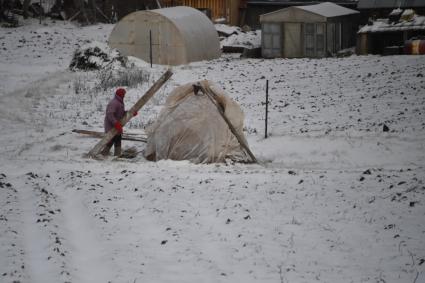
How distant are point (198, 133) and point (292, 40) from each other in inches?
830

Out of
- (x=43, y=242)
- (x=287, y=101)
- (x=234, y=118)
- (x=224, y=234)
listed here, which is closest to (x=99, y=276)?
(x=43, y=242)

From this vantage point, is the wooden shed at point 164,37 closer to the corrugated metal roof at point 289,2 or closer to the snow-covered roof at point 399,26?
the snow-covered roof at point 399,26

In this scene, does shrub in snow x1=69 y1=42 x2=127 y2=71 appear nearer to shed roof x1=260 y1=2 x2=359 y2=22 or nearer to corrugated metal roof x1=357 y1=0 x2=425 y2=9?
shed roof x1=260 y1=2 x2=359 y2=22

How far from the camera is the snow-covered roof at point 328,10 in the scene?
3350 cm

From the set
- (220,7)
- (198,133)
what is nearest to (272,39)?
(220,7)

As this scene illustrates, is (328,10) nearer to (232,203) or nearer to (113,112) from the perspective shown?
(113,112)

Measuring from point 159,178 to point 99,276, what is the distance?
4.10 m

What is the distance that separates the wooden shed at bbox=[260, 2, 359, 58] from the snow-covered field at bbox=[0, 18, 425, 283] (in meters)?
13.6

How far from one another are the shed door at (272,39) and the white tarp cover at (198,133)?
2037 cm

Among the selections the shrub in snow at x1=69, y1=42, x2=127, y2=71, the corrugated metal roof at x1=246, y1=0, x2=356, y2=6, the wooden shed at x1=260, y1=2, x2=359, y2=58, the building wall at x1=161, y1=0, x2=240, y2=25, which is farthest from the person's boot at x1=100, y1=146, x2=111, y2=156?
the building wall at x1=161, y1=0, x2=240, y2=25

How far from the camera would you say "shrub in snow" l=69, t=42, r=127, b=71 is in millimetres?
26750

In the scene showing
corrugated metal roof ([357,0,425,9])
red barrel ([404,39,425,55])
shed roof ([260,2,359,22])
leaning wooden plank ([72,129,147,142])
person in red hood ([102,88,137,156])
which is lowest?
leaning wooden plank ([72,129,147,142])

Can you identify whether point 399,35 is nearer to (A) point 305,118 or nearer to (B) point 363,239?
(A) point 305,118

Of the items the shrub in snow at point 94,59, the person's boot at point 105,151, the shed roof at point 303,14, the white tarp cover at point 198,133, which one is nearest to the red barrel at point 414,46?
the shed roof at point 303,14
